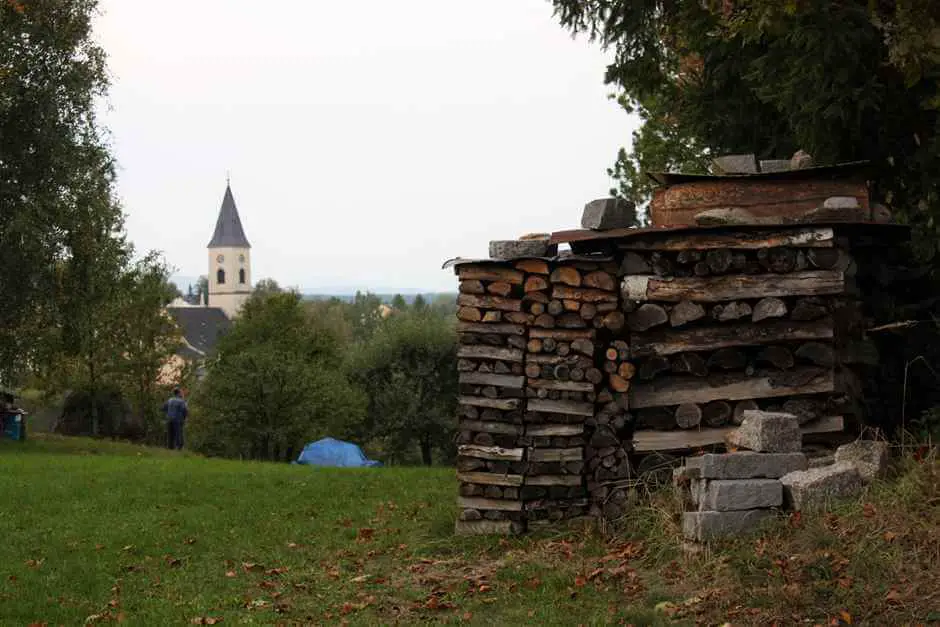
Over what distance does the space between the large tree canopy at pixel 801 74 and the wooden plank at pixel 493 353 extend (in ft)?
11.9

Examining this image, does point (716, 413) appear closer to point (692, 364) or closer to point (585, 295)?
point (692, 364)

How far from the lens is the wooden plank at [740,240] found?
11.1 m

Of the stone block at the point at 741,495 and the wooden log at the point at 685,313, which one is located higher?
the wooden log at the point at 685,313

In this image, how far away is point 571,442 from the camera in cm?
1163

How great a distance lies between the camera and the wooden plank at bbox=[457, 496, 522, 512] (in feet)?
38.1

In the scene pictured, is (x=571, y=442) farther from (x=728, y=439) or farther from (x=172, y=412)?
(x=172, y=412)

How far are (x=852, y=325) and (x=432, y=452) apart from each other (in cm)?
3926

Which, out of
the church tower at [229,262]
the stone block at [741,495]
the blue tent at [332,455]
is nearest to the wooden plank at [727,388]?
the stone block at [741,495]

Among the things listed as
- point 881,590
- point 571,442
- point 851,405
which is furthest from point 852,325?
point 881,590

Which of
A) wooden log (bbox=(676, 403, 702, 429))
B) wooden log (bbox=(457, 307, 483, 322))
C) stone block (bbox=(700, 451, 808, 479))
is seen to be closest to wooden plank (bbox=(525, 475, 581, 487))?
wooden log (bbox=(676, 403, 702, 429))

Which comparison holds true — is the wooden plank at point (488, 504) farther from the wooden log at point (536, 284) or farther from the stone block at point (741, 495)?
the stone block at point (741, 495)

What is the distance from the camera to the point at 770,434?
9898 mm

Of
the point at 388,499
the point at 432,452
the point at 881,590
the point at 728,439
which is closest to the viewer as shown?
the point at 881,590

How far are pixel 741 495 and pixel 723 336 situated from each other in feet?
7.64
